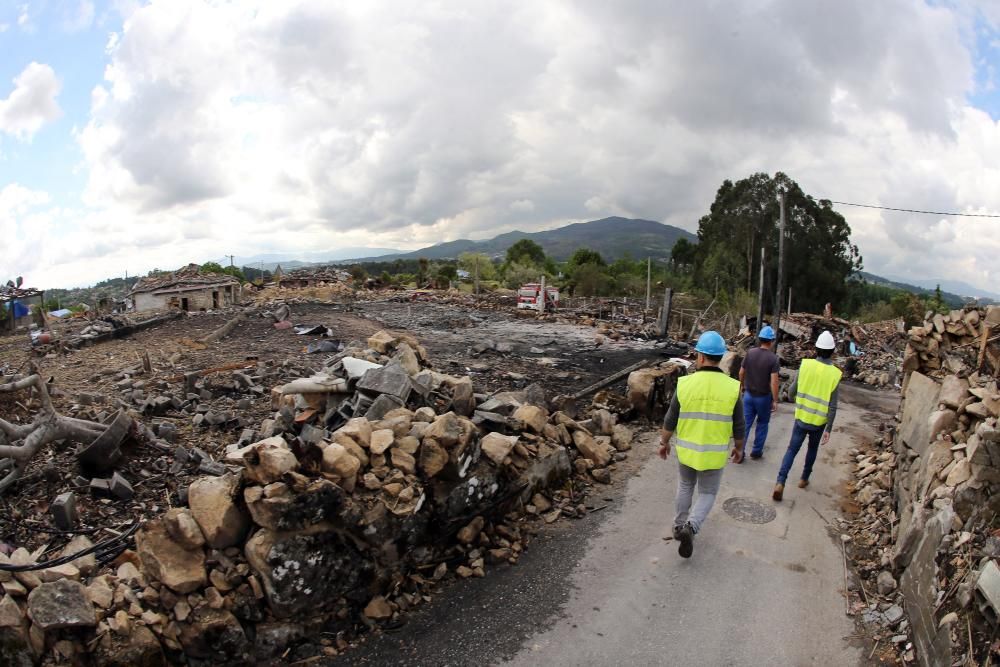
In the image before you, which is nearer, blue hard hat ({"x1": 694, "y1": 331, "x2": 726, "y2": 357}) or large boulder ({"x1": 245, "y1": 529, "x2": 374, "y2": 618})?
large boulder ({"x1": 245, "y1": 529, "x2": 374, "y2": 618})

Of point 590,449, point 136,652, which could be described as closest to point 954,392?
point 590,449

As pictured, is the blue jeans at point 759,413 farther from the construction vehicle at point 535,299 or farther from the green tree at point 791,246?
the green tree at point 791,246

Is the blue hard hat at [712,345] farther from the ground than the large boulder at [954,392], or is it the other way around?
the blue hard hat at [712,345]

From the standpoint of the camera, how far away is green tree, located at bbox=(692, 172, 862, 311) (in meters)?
39.8

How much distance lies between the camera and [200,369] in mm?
10562

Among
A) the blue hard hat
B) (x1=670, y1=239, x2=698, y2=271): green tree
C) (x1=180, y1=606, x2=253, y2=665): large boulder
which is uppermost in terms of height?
(x1=670, y1=239, x2=698, y2=271): green tree

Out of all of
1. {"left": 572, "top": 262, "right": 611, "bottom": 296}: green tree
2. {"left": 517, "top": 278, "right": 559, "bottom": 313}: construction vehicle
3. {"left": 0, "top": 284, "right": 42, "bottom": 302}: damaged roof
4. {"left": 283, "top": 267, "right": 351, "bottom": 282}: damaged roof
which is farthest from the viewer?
{"left": 572, "top": 262, "right": 611, "bottom": 296}: green tree

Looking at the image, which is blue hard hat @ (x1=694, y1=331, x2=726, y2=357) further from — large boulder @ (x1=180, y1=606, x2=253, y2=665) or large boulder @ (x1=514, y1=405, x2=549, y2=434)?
large boulder @ (x1=180, y1=606, x2=253, y2=665)

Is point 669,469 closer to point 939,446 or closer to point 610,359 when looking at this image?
point 939,446

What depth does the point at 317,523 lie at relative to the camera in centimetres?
365

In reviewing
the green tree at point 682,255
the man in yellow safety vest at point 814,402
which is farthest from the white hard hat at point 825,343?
the green tree at point 682,255

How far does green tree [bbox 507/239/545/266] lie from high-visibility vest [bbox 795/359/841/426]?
6367cm

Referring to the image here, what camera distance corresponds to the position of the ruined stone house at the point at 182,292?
1127 inches

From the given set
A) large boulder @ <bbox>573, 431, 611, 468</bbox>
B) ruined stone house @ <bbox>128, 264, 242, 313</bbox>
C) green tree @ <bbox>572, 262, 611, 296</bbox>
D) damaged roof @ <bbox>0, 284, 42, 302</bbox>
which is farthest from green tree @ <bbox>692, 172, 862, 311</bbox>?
damaged roof @ <bbox>0, 284, 42, 302</bbox>
